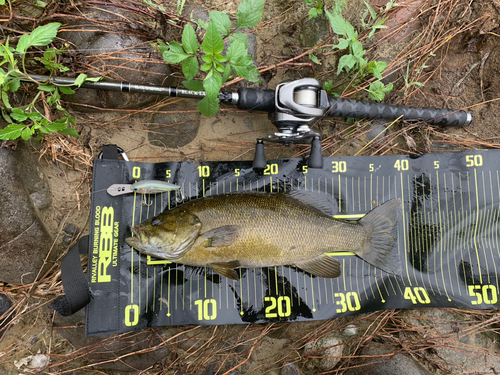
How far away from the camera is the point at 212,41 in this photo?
2592 mm

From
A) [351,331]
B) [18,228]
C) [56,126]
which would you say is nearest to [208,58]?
[56,126]

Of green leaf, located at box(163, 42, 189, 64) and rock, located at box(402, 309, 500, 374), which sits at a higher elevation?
green leaf, located at box(163, 42, 189, 64)

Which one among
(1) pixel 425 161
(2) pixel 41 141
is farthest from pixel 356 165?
(2) pixel 41 141

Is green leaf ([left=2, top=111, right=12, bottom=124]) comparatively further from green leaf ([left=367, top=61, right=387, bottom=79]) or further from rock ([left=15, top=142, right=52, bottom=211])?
green leaf ([left=367, top=61, right=387, bottom=79])

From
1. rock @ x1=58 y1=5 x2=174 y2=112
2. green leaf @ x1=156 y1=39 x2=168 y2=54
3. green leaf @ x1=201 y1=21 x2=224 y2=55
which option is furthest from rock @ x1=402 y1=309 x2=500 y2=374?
rock @ x1=58 y1=5 x2=174 y2=112

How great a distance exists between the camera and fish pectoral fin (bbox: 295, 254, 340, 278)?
10.8 ft

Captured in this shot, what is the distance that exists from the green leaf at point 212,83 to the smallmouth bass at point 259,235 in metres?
1.02

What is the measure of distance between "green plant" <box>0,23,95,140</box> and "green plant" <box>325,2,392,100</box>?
262 centimetres

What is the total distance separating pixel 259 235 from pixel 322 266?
31.3 inches

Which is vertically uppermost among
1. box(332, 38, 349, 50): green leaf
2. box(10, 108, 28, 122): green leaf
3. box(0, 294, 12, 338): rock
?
box(332, 38, 349, 50): green leaf

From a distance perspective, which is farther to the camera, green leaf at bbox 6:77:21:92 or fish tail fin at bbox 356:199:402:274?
fish tail fin at bbox 356:199:402:274

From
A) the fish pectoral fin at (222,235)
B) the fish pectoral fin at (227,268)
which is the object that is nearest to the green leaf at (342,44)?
the fish pectoral fin at (222,235)

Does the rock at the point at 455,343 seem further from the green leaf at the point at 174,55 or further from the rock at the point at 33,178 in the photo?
the rock at the point at 33,178

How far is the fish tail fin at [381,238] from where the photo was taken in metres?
3.33
